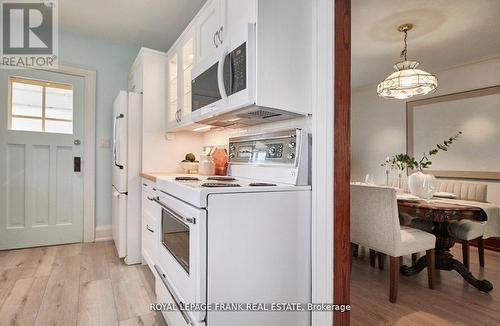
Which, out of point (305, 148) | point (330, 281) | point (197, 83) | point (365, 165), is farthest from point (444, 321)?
point (365, 165)

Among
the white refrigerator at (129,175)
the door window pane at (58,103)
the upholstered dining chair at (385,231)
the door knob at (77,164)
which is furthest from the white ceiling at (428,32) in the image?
the door knob at (77,164)

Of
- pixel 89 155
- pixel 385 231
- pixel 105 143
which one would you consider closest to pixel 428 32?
pixel 385 231

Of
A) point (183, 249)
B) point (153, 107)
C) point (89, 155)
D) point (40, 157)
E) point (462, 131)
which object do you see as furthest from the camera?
point (462, 131)

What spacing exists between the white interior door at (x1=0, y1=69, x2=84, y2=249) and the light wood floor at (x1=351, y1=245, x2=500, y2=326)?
3.11 meters

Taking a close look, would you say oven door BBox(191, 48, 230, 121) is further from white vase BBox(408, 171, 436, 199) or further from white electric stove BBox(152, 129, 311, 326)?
white vase BBox(408, 171, 436, 199)

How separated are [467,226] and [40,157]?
438cm

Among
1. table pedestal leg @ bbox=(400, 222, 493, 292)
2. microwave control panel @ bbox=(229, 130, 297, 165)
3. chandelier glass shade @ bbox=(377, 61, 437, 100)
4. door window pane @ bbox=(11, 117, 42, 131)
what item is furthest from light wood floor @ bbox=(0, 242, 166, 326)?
chandelier glass shade @ bbox=(377, 61, 437, 100)

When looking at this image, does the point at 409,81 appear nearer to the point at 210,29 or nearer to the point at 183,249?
the point at 210,29

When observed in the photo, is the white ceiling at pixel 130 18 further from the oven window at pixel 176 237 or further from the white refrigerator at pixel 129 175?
the oven window at pixel 176 237

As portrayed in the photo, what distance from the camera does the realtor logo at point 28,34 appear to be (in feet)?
8.61

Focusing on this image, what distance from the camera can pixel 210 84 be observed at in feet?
5.60

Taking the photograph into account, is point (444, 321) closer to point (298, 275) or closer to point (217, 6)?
point (298, 275)

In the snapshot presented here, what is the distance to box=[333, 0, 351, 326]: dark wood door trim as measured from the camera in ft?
4.29

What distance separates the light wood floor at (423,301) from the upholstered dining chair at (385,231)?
11 centimetres
